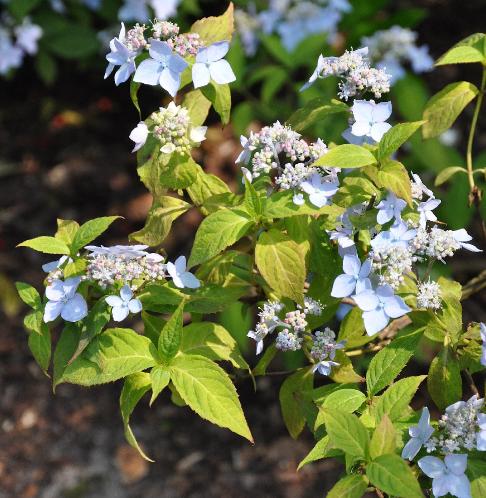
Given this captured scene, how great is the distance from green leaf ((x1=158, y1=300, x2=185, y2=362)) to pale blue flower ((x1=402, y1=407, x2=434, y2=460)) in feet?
1.50

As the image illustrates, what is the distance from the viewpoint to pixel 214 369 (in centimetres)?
150

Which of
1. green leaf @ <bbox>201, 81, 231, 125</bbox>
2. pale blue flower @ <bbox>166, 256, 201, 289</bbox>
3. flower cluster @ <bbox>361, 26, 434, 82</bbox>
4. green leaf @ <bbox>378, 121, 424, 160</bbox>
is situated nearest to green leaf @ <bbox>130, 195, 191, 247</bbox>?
pale blue flower @ <bbox>166, 256, 201, 289</bbox>

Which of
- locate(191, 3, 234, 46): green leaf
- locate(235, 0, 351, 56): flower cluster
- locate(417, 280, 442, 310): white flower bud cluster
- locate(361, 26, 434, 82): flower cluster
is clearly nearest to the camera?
locate(417, 280, 442, 310): white flower bud cluster

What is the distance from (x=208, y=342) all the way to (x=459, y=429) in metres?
0.54

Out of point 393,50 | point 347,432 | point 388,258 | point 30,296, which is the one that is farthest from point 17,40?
point 347,432

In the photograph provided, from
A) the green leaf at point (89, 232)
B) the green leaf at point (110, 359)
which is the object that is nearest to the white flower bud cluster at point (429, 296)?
the green leaf at point (110, 359)

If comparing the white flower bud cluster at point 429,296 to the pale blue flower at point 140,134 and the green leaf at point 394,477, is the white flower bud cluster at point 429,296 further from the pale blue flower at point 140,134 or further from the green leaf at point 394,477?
the pale blue flower at point 140,134

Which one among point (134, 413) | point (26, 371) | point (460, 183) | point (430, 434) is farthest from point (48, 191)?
point (430, 434)

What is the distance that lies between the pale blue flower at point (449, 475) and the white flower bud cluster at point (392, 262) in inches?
12.2

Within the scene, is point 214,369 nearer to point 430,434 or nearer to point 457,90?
point 430,434

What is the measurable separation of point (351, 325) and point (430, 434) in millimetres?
316

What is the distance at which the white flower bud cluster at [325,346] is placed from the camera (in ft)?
5.07

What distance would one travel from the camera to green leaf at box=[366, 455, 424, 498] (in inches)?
49.4

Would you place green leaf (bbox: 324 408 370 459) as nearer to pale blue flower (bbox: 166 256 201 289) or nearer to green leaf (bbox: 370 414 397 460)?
green leaf (bbox: 370 414 397 460)
